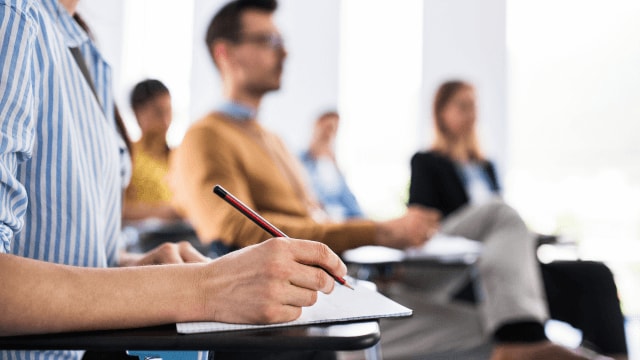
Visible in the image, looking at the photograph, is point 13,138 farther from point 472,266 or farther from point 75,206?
point 472,266

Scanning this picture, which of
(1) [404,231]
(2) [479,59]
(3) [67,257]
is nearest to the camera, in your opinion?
(3) [67,257]

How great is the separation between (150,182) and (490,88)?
3.41m

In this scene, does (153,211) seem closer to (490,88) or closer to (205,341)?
(205,341)

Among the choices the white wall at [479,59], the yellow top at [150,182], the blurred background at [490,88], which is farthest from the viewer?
the white wall at [479,59]

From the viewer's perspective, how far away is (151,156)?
3.04 metres

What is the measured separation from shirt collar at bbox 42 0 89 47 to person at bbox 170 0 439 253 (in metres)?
0.66

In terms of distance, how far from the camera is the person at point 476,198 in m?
2.13

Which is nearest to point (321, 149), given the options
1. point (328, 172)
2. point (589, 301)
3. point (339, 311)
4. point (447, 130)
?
point (328, 172)

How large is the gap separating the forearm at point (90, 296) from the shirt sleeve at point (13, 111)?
0.06m

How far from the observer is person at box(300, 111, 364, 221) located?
167 inches

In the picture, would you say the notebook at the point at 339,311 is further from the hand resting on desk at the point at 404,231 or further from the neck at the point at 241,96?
the neck at the point at 241,96

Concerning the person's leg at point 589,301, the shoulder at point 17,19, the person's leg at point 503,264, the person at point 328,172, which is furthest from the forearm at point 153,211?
the shoulder at point 17,19

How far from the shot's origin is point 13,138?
2.04 ft

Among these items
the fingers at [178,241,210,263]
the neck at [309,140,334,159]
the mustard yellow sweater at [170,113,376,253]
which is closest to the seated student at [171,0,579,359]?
the mustard yellow sweater at [170,113,376,253]
